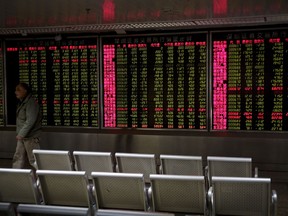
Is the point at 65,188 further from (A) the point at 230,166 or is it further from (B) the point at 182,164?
(A) the point at 230,166

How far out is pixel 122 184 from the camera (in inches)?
134

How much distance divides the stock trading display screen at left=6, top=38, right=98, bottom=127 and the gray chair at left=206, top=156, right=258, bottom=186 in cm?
383

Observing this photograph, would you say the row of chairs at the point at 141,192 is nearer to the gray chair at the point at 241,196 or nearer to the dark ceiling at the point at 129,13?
the gray chair at the point at 241,196

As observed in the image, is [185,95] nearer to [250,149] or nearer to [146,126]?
[146,126]

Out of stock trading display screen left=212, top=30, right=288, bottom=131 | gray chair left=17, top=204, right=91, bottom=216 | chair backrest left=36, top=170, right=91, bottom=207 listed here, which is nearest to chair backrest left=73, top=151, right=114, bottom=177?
chair backrest left=36, top=170, right=91, bottom=207

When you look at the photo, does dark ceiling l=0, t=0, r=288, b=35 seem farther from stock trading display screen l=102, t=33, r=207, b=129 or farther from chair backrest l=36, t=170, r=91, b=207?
chair backrest l=36, t=170, r=91, b=207

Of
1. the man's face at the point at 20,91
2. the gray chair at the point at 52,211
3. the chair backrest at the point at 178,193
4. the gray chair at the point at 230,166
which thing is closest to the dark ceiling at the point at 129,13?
the man's face at the point at 20,91

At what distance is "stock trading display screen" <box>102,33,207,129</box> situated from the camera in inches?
286

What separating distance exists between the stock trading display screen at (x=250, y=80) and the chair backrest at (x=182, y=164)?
2.87 meters

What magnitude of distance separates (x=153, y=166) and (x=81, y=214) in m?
1.93

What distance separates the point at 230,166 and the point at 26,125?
3.32m

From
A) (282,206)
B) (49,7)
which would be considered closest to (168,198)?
(282,206)

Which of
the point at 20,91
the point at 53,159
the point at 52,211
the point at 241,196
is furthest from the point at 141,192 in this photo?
the point at 20,91

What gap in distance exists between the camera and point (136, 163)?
A: 4.59 metres
